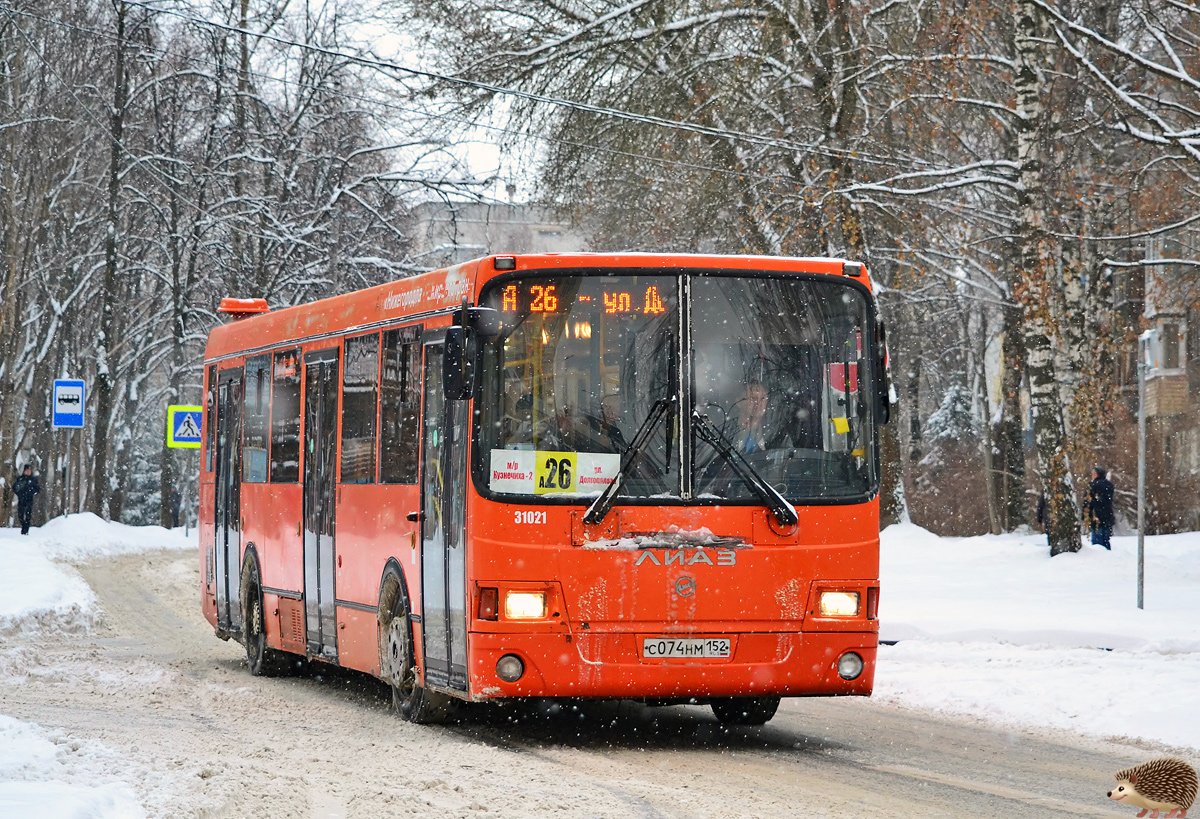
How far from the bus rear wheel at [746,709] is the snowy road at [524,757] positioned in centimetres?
12

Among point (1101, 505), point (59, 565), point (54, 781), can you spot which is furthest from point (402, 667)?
point (59, 565)

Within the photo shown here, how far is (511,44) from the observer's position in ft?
92.8

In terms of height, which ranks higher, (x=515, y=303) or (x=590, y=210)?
(x=590, y=210)

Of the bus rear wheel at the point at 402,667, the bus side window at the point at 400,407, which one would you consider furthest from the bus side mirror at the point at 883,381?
the bus rear wheel at the point at 402,667

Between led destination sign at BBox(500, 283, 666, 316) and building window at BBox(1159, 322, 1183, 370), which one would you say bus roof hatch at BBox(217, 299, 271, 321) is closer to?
led destination sign at BBox(500, 283, 666, 316)

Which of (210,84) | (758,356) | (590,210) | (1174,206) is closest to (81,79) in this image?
(210,84)

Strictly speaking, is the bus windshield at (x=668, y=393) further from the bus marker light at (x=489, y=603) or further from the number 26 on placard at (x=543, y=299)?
the bus marker light at (x=489, y=603)

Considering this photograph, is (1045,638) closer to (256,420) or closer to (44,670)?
(256,420)

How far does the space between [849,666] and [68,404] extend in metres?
28.4

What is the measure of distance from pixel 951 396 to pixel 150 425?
38650 millimetres

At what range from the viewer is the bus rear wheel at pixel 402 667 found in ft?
38.8

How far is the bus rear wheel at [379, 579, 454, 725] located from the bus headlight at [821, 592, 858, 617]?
8.30 feet

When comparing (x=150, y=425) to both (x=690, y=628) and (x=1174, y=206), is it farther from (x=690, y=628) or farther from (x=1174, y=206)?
(x=690, y=628)

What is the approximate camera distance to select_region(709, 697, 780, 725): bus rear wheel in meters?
12.0
